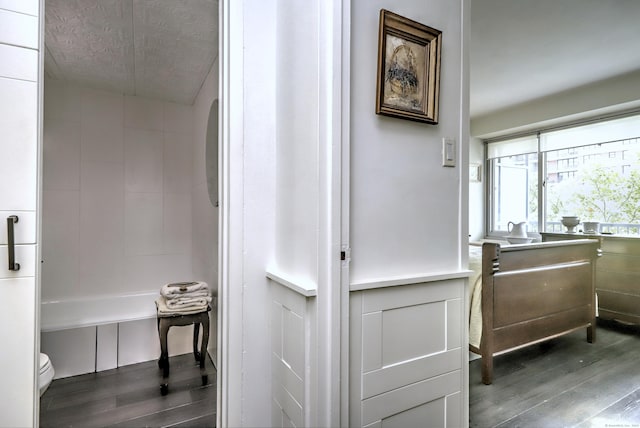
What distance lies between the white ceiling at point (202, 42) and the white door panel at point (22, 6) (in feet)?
2.26

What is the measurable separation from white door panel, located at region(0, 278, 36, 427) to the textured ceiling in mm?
1496

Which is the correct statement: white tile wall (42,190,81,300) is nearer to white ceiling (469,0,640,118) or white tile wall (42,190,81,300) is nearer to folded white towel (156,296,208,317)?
folded white towel (156,296,208,317)

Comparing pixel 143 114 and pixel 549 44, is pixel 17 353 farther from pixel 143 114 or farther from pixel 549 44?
pixel 549 44

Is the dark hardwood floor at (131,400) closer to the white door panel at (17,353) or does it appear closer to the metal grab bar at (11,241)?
the white door panel at (17,353)

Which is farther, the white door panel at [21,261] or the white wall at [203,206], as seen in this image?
the white wall at [203,206]

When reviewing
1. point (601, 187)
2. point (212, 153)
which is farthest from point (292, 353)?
point (601, 187)

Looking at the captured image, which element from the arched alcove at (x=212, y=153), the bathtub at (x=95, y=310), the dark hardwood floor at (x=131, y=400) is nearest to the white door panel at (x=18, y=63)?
the arched alcove at (x=212, y=153)

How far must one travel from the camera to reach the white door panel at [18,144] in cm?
109

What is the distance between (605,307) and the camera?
301 centimetres

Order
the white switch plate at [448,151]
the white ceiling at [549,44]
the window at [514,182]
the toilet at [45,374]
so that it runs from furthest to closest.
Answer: the window at [514,182] < the white ceiling at [549,44] < the toilet at [45,374] < the white switch plate at [448,151]

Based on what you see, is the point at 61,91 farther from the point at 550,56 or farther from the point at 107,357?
the point at 550,56

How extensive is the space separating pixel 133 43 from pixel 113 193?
137 cm

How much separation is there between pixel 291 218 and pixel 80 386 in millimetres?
2037

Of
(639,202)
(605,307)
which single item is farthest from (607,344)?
(639,202)
